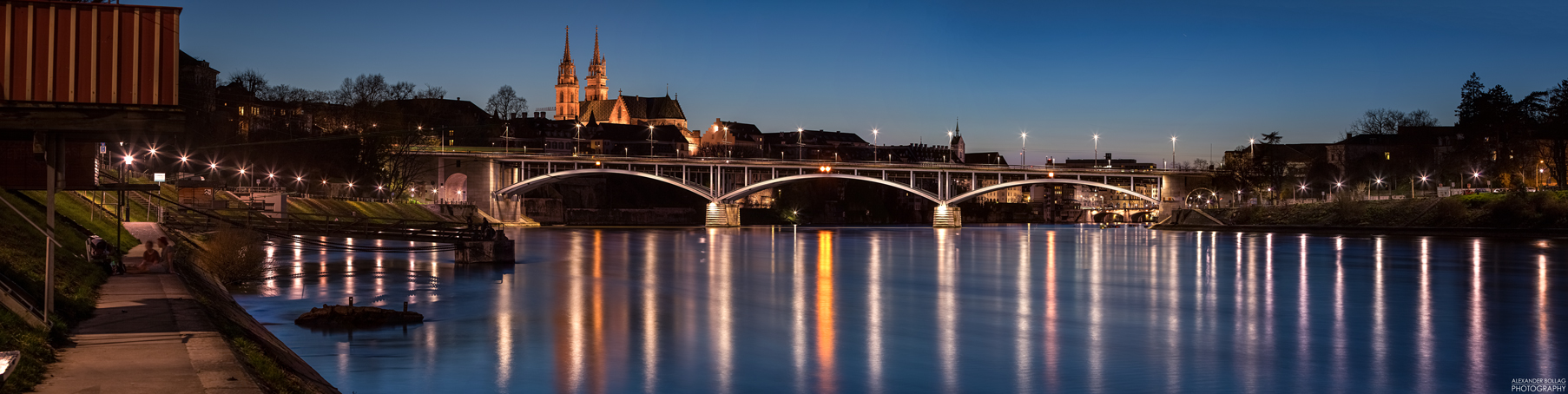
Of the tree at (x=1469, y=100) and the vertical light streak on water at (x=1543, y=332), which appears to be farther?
the tree at (x=1469, y=100)

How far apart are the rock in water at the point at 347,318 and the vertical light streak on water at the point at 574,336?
3.87m

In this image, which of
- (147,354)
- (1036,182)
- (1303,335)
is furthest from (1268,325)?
(1036,182)

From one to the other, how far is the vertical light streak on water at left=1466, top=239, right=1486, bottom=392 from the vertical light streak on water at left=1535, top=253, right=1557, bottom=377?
945 mm

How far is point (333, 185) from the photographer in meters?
86.7

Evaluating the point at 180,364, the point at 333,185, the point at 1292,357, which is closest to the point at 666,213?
the point at 333,185

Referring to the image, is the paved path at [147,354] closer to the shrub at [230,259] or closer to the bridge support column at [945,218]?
the shrub at [230,259]

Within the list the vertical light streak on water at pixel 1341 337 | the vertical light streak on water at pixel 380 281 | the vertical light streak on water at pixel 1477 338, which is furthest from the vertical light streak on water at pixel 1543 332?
the vertical light streak on water at pixel 380 281

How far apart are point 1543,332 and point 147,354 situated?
29.2m

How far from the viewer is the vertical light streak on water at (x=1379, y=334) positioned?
21.2m

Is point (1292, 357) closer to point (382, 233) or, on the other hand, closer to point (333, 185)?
point (382, 233)

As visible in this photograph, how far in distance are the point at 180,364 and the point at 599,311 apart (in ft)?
62.3

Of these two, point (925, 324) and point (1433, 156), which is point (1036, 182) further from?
point (925, 324)

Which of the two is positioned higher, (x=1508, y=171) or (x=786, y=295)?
(x=1508, y=171)

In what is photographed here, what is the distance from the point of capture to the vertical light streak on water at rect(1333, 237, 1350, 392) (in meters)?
21.2
